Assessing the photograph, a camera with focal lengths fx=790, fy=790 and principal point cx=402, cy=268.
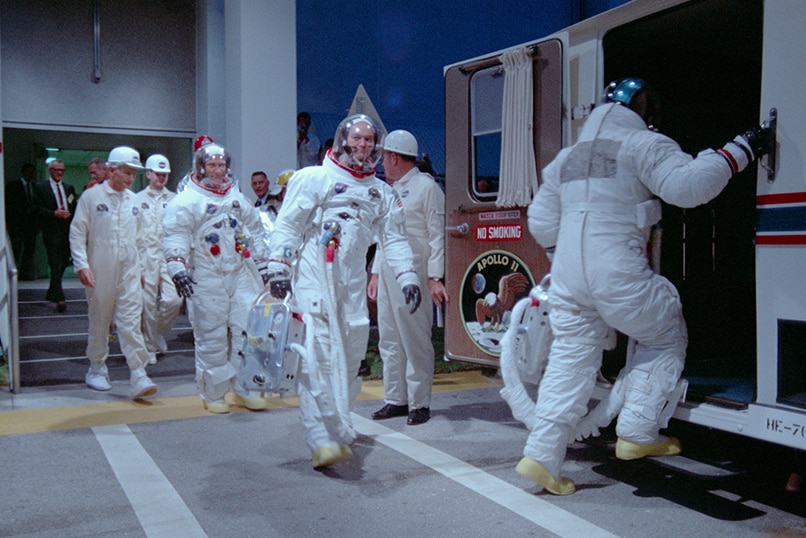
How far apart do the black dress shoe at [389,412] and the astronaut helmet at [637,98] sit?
2941 mm

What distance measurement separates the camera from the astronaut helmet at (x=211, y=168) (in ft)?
20.7

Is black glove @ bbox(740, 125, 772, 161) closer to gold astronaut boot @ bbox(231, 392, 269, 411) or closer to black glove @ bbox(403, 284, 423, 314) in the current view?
black glove @ bbox(403, 284, 423, 314)

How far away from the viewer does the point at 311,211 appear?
493 centimetres

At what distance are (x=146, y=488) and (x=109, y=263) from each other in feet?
10.2

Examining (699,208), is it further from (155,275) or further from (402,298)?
(155,275)

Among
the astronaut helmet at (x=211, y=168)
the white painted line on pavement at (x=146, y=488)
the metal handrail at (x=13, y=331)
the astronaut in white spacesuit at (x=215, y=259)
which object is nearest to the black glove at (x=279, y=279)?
the white painted line on pavement at (x=146, y=488)

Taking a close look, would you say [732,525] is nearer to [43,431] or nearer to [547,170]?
[547,170]

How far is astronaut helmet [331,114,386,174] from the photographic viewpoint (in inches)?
197

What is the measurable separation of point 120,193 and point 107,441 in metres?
2.67

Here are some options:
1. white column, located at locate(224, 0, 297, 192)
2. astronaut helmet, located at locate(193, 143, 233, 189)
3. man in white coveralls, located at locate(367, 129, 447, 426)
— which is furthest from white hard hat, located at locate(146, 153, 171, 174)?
man in white coveralls, located at locate(367, 129, 447, 426)

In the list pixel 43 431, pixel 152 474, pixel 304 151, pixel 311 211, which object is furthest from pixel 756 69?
pixel 304 151

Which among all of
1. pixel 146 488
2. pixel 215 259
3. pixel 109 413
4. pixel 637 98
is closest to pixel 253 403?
pixel 109 413

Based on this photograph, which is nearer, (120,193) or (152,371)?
(120,193)

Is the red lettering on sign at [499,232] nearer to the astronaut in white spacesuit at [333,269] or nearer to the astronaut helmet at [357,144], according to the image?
the astronaut in white spacesuit at [333,269]
